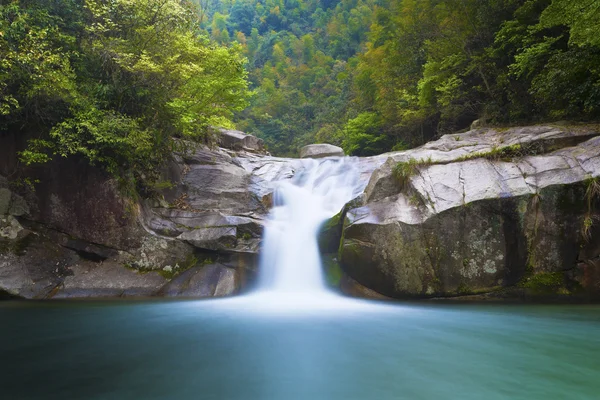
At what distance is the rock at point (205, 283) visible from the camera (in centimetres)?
933

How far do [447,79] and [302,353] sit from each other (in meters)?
13.9

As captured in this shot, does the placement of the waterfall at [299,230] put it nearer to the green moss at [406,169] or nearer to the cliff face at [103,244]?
the cliff face at [103,244]

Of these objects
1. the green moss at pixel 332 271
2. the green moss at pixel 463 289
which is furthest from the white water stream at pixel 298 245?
the green moss at pixel 463 289

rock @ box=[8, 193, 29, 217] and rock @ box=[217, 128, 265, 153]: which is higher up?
rock @ box=[217, 128, 265, 153]

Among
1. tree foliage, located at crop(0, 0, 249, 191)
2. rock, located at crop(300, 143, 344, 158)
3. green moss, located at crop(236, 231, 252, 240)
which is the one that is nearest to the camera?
tree foliage, located at crop(0, 0, 249, 191)

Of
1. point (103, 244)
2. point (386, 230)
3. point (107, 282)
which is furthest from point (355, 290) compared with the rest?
point (103, 244)

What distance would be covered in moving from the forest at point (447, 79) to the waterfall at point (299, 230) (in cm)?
601

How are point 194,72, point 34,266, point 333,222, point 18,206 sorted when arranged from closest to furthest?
point 34,266
point 18,206
point 333,222
point 194,72

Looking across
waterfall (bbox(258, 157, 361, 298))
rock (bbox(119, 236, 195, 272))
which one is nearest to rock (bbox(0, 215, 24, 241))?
rock (bbox(119, 236, 195, 272))

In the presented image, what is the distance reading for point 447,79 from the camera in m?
14.8

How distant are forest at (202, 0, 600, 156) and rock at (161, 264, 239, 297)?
10.2 metres

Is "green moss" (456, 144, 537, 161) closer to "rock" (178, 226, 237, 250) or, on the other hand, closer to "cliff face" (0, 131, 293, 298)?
"cliff face" (0, 131, 293, 298)

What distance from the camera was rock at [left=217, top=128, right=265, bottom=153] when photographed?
63.4 ft

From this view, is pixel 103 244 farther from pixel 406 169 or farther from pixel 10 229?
pixel 406 169
